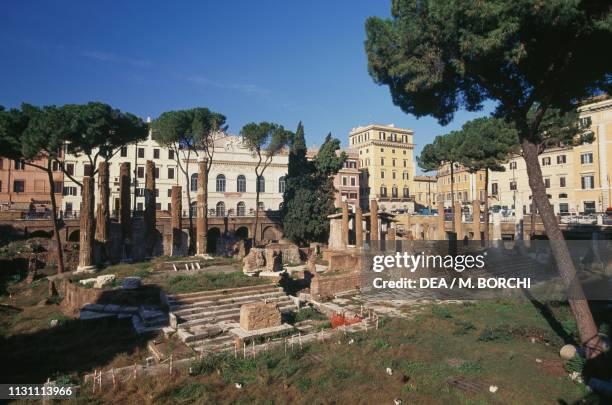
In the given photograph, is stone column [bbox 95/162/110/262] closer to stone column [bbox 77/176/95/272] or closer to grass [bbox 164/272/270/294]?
stone column [bbox 77/176/95/272]

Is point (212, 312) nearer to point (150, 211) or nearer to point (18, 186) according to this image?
point (150, 211)

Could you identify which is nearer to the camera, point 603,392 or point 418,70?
point 603,392

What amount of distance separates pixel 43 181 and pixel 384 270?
37.8m

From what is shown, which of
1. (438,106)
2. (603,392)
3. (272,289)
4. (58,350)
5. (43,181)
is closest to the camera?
(603,392)

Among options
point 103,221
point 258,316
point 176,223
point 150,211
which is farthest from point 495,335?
point 150,211

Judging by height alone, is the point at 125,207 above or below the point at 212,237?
above

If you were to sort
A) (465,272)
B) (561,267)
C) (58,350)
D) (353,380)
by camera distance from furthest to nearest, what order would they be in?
(465,272), (58,350), (561,267), (353,380)

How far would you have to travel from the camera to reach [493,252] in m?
23.0

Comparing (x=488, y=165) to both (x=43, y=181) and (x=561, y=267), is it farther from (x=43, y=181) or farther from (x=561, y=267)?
(x=43, y=181)

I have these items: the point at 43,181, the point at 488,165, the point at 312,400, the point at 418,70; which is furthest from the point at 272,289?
the point at 43,181

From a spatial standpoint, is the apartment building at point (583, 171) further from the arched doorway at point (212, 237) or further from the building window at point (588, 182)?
the arched doorway at point (212, 237)

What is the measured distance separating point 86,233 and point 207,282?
8.46 meters

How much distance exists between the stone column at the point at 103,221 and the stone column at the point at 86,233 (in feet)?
2.25

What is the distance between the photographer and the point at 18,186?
129ft
